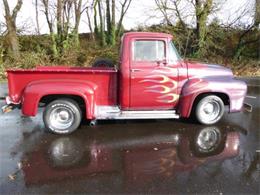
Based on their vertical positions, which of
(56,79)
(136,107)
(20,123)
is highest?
(56,79)

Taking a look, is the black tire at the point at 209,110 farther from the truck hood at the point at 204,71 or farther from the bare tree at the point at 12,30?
the bare tree at the point at 12,30

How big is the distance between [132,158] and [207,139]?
165 centimetres

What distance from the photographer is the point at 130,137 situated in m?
6.74

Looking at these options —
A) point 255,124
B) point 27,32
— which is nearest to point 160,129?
point 255,124

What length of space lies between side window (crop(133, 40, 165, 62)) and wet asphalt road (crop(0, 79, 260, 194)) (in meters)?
1.40

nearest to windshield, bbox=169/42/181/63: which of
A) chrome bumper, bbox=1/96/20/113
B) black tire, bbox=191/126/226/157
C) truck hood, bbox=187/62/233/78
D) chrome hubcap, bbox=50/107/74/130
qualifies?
truck hood, bbox=187/62/233/78

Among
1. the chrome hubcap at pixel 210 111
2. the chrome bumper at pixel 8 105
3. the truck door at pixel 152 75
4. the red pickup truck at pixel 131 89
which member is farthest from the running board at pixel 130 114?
the chrome bumper at pixel 8 105

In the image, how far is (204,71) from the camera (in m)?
7.39

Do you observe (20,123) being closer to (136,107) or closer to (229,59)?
(136,107)

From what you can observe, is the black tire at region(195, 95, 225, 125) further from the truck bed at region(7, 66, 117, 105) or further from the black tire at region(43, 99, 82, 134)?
the black tire at region(43, 99, 82, 134)

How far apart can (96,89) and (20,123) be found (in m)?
2.01

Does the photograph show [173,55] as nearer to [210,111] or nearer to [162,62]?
[162,62]

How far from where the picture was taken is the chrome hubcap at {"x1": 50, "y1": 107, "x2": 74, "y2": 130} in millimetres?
6992

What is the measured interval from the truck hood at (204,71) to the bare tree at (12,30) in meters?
15.0
